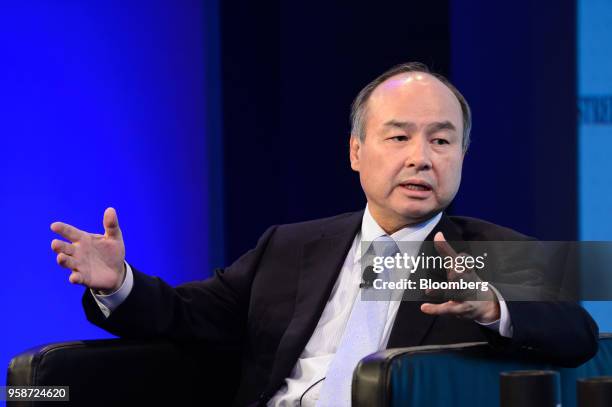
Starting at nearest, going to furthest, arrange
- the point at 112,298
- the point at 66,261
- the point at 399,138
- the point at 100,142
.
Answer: the point at 66,261 → the point at 112,298 → the point at 399,138 → the point at 100,142

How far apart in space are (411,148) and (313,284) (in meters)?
0.39

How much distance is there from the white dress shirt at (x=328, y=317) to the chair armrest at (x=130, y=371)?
117 mm

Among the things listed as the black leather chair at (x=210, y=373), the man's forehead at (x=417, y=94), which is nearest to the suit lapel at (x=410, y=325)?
the black leather chair at (x=210, y=373)

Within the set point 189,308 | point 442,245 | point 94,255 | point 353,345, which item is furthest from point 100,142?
point 442,245

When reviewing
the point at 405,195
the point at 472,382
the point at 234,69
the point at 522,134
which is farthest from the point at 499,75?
the point at 472,382

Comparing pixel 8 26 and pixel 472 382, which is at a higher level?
pixel 8 26

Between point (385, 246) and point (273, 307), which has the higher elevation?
point (385, 246)

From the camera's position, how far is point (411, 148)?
205 centimetres

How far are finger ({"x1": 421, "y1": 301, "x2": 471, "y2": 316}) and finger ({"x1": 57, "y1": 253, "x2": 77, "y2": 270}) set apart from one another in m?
Result: 0.75

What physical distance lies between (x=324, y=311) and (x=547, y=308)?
0.55 meters

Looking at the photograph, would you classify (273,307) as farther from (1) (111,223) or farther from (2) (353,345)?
(1) (111,223)

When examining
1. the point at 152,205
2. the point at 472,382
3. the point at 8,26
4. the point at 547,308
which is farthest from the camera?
the point at 152,205

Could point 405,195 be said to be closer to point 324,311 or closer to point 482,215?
point 324,311

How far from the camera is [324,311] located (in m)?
2.11
